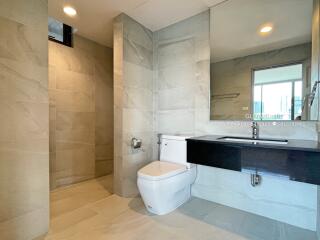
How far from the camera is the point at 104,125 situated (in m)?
3.03

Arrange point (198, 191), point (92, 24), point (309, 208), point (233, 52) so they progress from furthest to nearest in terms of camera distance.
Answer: point (92, 24) < point (198, 191) < point (233, 52) < point (309, 208)

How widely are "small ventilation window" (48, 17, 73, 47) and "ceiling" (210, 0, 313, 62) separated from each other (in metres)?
2.04

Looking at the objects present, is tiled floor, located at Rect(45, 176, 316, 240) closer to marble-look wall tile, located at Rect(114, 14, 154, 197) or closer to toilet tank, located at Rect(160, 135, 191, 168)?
marble-look wall tile, located at Rect(114, 14, 154, 197)

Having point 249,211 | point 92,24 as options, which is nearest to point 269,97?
point 249,211

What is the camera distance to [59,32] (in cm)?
248

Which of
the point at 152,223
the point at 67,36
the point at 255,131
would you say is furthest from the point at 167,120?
the point at 67,36

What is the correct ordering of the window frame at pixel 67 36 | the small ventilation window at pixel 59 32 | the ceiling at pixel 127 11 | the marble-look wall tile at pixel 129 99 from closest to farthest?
the ceiling at pixel 127 11 → the marble-look wall tile at pixel 129 99 → the small ventilation window at pixel 59 32 → the window frame at pixel 67 36

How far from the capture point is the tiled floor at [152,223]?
1.47 meters

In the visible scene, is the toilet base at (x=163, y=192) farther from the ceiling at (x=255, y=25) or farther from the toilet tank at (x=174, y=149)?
the ceiling at (x=255, y=25)

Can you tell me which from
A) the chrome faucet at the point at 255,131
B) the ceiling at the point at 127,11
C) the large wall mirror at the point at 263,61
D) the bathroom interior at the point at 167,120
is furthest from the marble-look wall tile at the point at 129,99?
the chrome faucet at the point at 255,131

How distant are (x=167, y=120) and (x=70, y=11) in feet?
5.89

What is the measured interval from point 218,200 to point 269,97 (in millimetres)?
1289

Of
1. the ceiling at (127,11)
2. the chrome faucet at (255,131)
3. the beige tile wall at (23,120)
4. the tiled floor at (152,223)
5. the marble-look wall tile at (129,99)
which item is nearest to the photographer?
the beige tile wall at (23,120)

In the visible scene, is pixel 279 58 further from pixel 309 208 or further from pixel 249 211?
pixel 249 211
